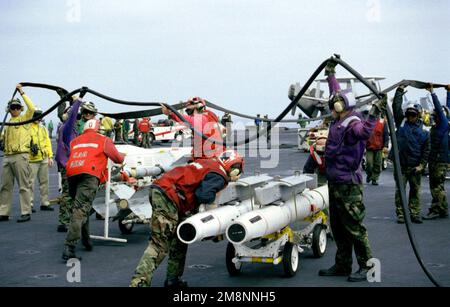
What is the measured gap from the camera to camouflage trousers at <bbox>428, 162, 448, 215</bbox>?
1283cm

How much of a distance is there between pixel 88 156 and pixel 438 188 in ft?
23.8

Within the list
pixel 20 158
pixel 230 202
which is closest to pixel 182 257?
pixel 230 202

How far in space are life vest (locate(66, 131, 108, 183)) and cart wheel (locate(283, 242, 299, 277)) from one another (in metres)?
3.10

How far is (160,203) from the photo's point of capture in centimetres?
720

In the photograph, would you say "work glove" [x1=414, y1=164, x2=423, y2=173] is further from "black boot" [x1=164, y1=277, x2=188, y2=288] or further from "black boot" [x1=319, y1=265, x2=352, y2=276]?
"black boot" [x1=164, y1=277, x2=188, y2=288]

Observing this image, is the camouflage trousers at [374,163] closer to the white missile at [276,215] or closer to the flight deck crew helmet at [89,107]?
the white missile at [276,215]

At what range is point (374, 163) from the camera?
63.3 feet

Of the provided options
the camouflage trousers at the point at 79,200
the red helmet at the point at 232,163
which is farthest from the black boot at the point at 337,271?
the camouflage trousers at the point at 79,200

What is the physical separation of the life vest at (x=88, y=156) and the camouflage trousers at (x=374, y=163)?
37.4ft

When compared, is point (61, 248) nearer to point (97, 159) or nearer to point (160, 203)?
point (97, 159)

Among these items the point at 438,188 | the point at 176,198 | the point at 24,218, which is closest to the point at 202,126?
the point at 176,198

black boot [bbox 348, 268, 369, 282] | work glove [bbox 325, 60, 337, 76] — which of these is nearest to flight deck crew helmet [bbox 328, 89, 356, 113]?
work glove [bbox 325, 60, 337, 76]
